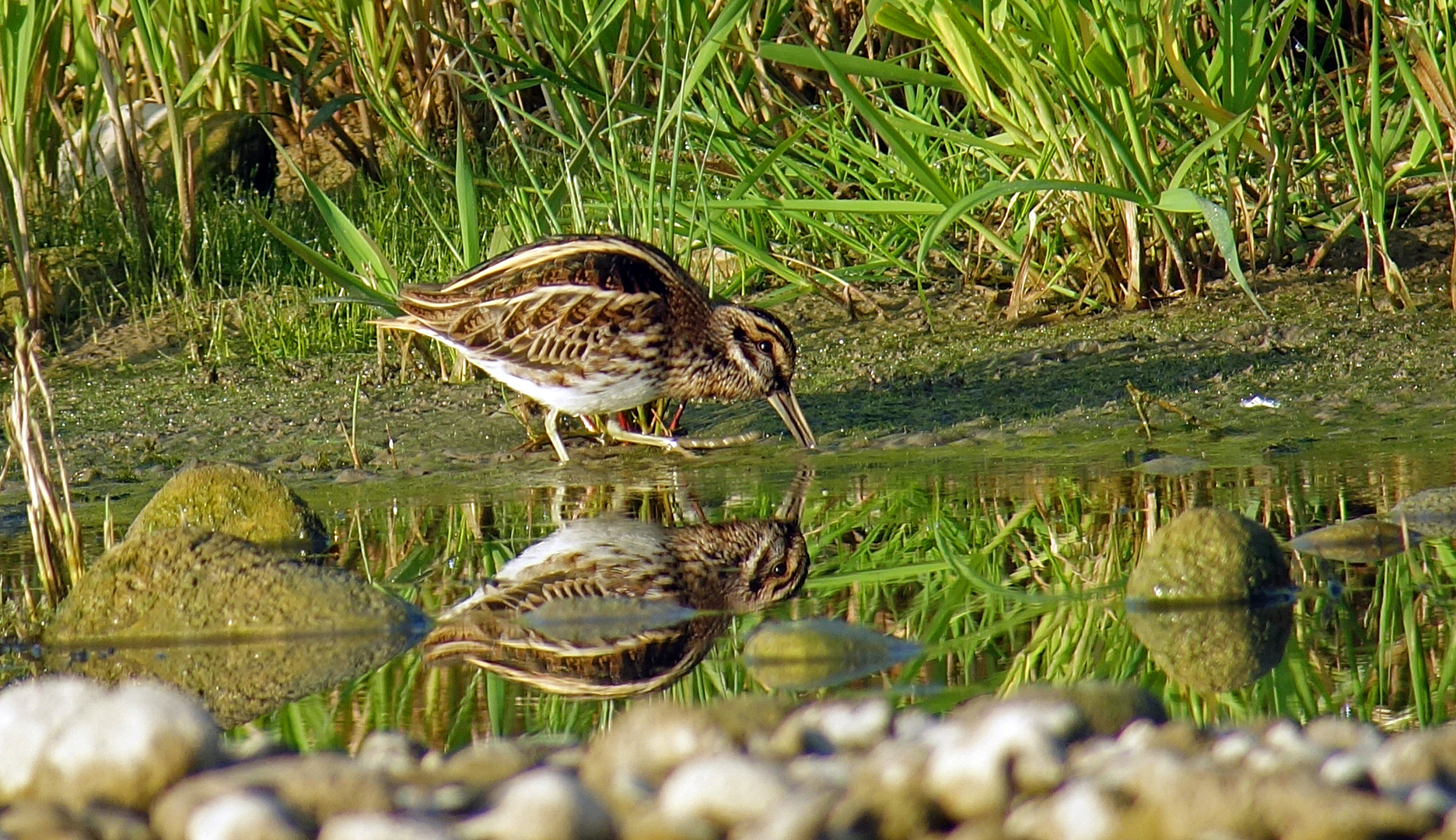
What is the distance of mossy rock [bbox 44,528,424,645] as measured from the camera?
4309 millimetres

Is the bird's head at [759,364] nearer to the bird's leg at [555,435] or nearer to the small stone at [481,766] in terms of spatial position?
the bird's leg at [555,435]

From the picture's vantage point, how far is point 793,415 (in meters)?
6.69

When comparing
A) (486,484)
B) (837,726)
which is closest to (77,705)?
(837,726)

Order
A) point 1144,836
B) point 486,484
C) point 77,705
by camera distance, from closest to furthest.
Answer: point 1144,836, point 77,705, point 486,484

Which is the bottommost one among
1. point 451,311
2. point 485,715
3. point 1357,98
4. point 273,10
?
point 485,715

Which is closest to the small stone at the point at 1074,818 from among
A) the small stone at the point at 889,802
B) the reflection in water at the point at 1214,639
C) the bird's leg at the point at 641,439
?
the small stone at the point at 889,802

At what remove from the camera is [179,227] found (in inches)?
357

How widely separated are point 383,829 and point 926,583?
2.24 meters

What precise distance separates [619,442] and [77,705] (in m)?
3.97

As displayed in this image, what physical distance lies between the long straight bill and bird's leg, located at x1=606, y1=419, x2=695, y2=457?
0.34 metres

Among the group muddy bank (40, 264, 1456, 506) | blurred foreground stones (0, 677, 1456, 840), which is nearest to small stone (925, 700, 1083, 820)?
blurred foreground stones (0, 677, 1456, 840)

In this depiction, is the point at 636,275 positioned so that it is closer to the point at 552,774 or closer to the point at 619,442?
the point at 619,442

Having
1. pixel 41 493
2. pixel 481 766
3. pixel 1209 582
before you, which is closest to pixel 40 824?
pixel 481 766

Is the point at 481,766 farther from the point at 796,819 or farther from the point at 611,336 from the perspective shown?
the point at 611,336
